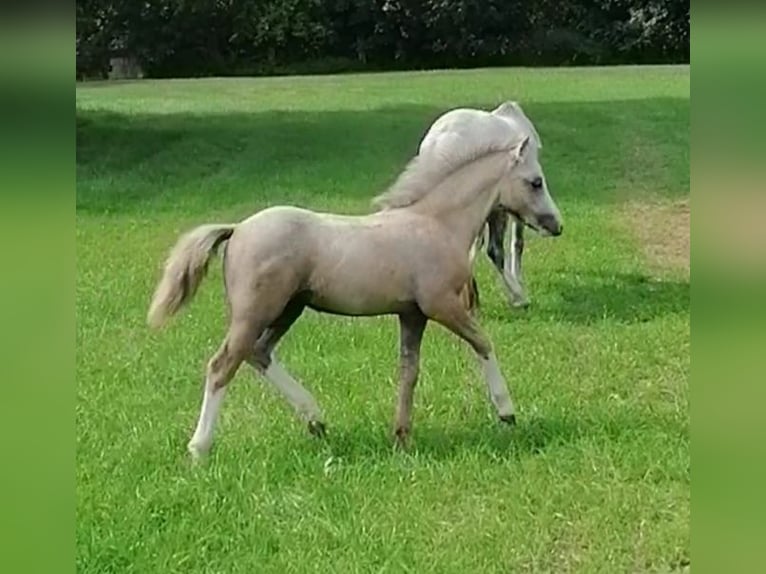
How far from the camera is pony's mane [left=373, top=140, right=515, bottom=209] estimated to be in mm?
4332

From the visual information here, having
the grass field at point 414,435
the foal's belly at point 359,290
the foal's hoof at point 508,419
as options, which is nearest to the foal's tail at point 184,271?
the foal's belly at point 359,290

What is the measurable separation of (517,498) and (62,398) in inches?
110

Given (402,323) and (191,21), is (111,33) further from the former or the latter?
(402,323)

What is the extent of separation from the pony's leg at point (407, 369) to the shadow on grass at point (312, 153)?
23.6 ft

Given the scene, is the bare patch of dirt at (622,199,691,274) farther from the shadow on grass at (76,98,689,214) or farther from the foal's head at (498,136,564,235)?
the foal's head at (498,136,564,235)

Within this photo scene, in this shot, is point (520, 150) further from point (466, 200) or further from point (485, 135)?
point (466, 200)

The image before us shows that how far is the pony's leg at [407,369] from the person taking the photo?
4.23 meters

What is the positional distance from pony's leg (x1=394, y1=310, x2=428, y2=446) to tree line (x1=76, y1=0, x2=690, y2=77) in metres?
20.2

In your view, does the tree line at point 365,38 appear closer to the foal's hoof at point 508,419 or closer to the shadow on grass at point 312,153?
the shadow on grass at point 312,153

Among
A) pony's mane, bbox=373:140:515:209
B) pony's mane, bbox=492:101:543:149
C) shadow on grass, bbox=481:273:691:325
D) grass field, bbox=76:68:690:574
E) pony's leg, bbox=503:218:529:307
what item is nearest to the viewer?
grass field, bbox=76:68:690:574

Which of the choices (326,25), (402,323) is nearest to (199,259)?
(402,323)

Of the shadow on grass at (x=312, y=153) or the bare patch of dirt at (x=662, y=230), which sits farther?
the shadow on grass at (x=312, y=153)

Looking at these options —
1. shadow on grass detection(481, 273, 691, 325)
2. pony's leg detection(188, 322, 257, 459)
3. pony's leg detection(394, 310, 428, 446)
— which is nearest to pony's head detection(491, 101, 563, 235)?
pony's leg detection(394, 310, 428, 446)

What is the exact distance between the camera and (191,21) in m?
25.7
